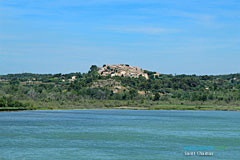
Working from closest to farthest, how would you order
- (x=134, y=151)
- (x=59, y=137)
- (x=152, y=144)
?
(x=134, y=151) < (x=152, y=144) < (x=59, y=137)

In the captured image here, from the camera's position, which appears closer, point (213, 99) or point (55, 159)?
point (55, 159)

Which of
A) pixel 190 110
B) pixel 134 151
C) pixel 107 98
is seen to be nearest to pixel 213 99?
pixel 190 110

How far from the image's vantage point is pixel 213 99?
164 m

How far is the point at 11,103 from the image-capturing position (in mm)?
130625

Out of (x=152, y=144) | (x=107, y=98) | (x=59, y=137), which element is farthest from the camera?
(x=107, y=98)

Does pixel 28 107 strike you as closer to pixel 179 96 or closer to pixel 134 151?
pixel 179 96

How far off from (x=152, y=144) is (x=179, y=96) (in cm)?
12843

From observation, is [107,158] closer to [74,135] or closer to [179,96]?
[74,135]

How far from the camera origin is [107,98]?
561 feet

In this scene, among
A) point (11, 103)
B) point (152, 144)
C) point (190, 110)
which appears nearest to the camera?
point (152, 144)

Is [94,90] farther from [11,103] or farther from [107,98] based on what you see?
[11,103]

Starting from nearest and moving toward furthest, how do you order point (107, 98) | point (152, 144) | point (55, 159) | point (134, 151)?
point (55, 159), point (134, 151), point (152, 144), point (107, 98)

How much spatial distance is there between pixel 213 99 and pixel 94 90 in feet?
168

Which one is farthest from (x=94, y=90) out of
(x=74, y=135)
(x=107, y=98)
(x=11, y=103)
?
(x=74, y=135)
